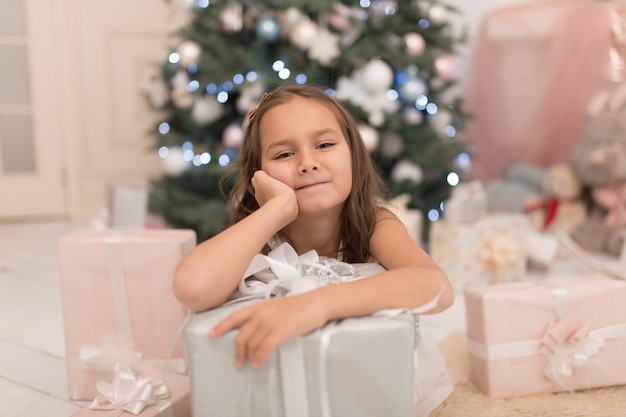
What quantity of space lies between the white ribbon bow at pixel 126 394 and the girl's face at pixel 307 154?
41 centimetres

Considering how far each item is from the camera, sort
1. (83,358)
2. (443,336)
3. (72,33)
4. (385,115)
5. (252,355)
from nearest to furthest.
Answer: (252,355) < (83,358) < (443,336) < (385,115) < (72,33)

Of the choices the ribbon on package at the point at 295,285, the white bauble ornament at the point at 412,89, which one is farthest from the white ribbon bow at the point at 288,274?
the white bauble ornament at the point at 412,89

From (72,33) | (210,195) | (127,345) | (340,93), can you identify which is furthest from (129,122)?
(127,345)

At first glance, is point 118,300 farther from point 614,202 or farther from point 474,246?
point 614,202

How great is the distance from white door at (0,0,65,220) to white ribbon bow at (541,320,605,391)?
9.43 feet

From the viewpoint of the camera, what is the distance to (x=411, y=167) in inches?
94.5

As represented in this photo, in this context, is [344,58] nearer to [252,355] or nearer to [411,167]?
[411,167]

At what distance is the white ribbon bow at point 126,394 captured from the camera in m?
1.04

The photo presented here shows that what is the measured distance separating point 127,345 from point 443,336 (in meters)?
0.83

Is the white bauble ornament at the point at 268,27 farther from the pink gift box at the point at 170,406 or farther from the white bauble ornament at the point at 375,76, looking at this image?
the pink gift box at the point at 170,406

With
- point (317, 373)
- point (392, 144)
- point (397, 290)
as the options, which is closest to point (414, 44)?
point (392, 144)

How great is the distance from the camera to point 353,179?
1.21m

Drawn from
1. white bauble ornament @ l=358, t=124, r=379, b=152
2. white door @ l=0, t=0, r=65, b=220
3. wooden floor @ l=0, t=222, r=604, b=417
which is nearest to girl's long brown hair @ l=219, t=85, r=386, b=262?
wooden floor @ l=0, t=222, r=604, b=417

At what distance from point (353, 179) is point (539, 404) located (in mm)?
586
